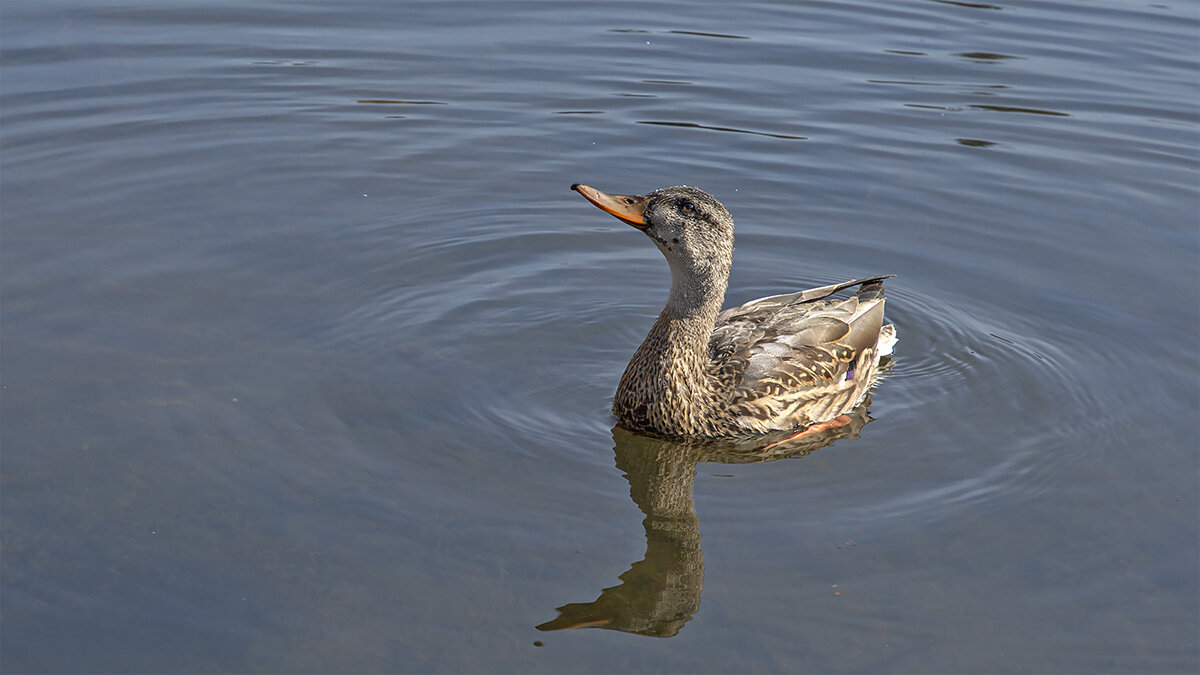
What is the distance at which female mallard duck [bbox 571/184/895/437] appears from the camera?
→ 7648 mm

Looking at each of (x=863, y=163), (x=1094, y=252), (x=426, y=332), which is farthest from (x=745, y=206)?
(x=426, y=332)

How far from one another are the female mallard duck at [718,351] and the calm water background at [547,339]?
0.30 m

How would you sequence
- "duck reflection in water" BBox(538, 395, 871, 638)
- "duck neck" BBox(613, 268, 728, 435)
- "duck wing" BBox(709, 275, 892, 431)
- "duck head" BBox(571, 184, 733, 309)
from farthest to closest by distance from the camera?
"duck wing" BBox(709, 275, 892, 431) → "duck neck" BBox(613, 268, 728, 435) → "duck head" BBox(571, 184, 733, 309) → "duck reflection in water" BBox(538, 395, 871, 638)

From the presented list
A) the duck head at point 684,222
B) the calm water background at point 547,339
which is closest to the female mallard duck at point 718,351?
the duck head at point 684,222

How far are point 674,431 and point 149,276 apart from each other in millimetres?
4213

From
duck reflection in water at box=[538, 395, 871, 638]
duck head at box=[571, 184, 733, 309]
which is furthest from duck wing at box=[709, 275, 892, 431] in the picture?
Answer: duck head at box=[571, 184, 733, 309]

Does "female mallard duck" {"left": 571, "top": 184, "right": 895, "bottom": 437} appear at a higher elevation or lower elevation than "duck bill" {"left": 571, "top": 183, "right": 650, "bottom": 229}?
lower

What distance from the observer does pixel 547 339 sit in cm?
889

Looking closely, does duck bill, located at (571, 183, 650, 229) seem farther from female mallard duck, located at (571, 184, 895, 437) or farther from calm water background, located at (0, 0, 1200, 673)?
calm water background, located at (0, 0, 1200, 673)

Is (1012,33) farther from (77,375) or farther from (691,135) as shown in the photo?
(77,375)

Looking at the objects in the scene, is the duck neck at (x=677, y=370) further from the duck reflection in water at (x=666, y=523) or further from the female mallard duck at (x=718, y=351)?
the duck reflection in water at (x=666, y=523)

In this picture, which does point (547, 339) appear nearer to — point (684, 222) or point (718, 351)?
point (718, 351)

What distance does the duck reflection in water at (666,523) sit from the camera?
6.02m

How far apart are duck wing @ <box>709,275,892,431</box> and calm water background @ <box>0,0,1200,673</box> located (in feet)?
1.11
